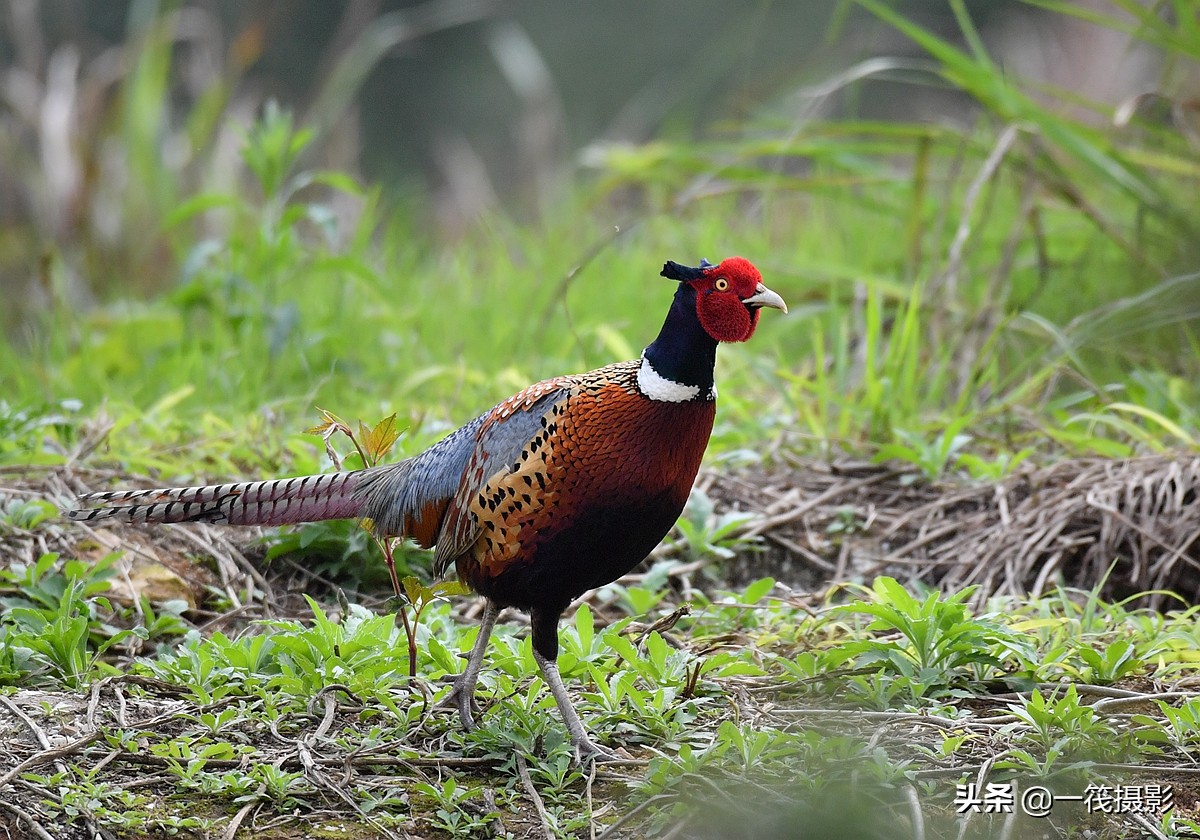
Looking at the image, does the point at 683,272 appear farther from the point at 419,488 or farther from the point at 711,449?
the point at 711,449

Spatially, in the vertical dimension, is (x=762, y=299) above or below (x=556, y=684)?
above

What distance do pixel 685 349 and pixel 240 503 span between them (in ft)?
3.71

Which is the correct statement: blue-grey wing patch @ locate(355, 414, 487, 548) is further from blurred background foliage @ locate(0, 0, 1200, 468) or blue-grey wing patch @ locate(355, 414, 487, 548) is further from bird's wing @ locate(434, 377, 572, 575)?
blurred background foliage @ locate(0, 0, 1200, 468)

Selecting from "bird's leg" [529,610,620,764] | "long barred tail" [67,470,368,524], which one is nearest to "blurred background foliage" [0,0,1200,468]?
"long barred tail" [67,470,368,524]

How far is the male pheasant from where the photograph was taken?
2693mm

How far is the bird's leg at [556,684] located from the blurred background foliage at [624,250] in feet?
4.70

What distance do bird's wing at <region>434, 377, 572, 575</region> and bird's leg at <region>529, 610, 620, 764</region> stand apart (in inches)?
9.8

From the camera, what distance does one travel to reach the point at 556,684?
2752 mm

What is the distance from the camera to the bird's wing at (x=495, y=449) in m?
2.82

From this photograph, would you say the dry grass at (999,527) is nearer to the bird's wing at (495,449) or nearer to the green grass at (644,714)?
the green grass at (644,714)

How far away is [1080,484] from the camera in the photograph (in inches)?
152

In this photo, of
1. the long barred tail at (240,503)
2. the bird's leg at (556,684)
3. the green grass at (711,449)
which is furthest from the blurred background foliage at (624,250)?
the bird's leg at (556,684)
